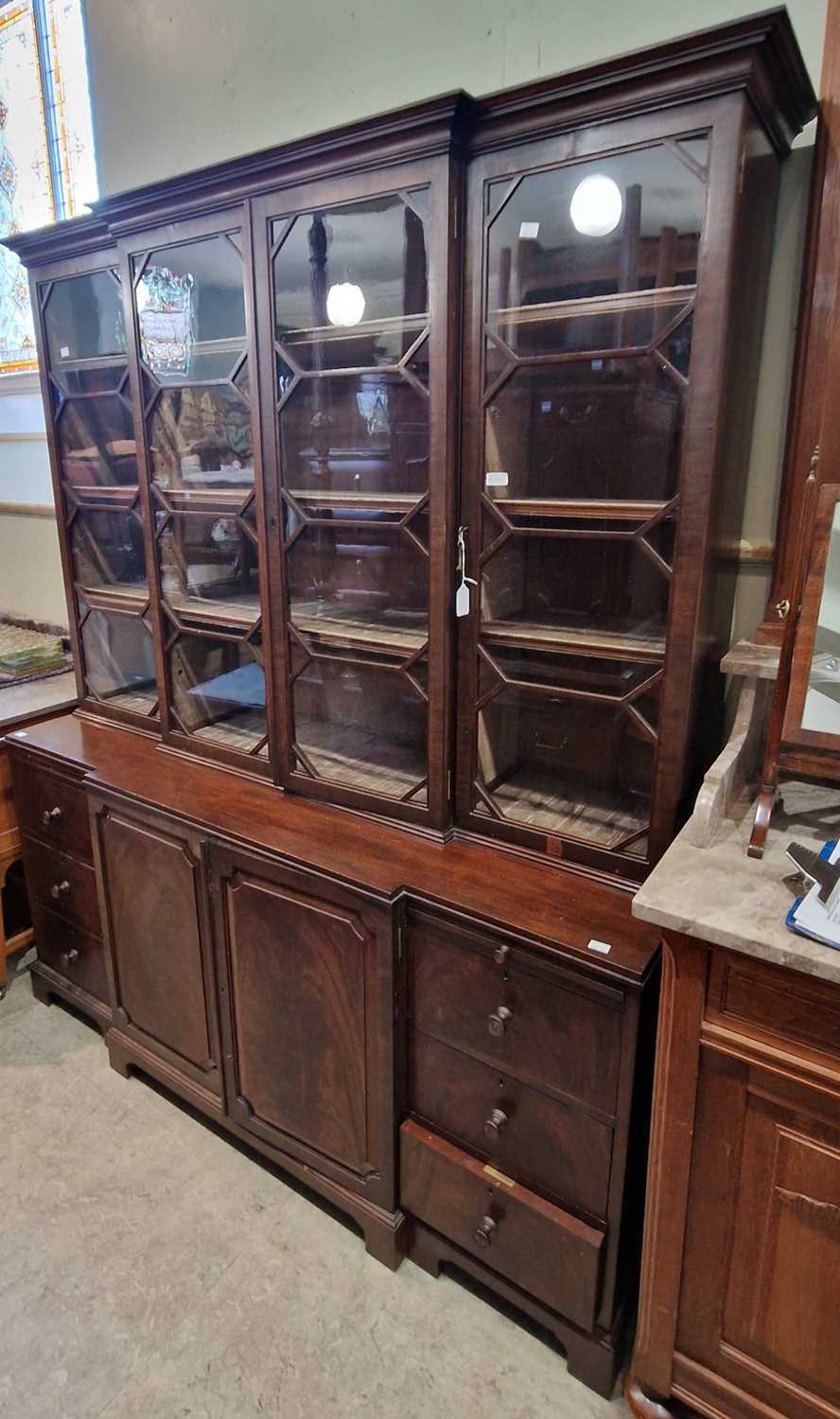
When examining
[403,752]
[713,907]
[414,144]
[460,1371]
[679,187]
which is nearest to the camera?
[713,907]

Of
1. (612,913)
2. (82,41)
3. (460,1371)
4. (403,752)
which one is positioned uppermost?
(82,41)

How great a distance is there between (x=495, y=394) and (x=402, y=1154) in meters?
1.47

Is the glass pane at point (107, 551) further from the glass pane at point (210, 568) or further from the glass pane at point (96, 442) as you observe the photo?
the glass pane at point (210, 568)

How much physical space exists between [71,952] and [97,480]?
135 cm

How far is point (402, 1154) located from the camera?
5.12 ft

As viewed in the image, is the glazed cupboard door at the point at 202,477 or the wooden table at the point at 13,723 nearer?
the glazed cupboard door at the point at 202,477

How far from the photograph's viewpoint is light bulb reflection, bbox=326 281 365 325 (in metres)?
1.61

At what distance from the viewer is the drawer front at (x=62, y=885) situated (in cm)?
213

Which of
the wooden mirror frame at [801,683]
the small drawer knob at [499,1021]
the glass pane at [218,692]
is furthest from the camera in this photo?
the glass pane at [218,692]

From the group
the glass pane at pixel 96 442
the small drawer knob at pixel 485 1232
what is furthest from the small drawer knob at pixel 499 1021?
the glass pane at pixel 96 442

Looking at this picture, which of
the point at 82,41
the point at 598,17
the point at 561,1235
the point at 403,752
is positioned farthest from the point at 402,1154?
the point at 82,41

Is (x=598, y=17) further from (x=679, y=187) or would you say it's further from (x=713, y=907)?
(x=713, y=907)

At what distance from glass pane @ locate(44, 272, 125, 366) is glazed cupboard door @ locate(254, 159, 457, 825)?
2.33 feet

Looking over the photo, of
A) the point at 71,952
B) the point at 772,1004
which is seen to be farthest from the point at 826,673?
the point at 71,952
